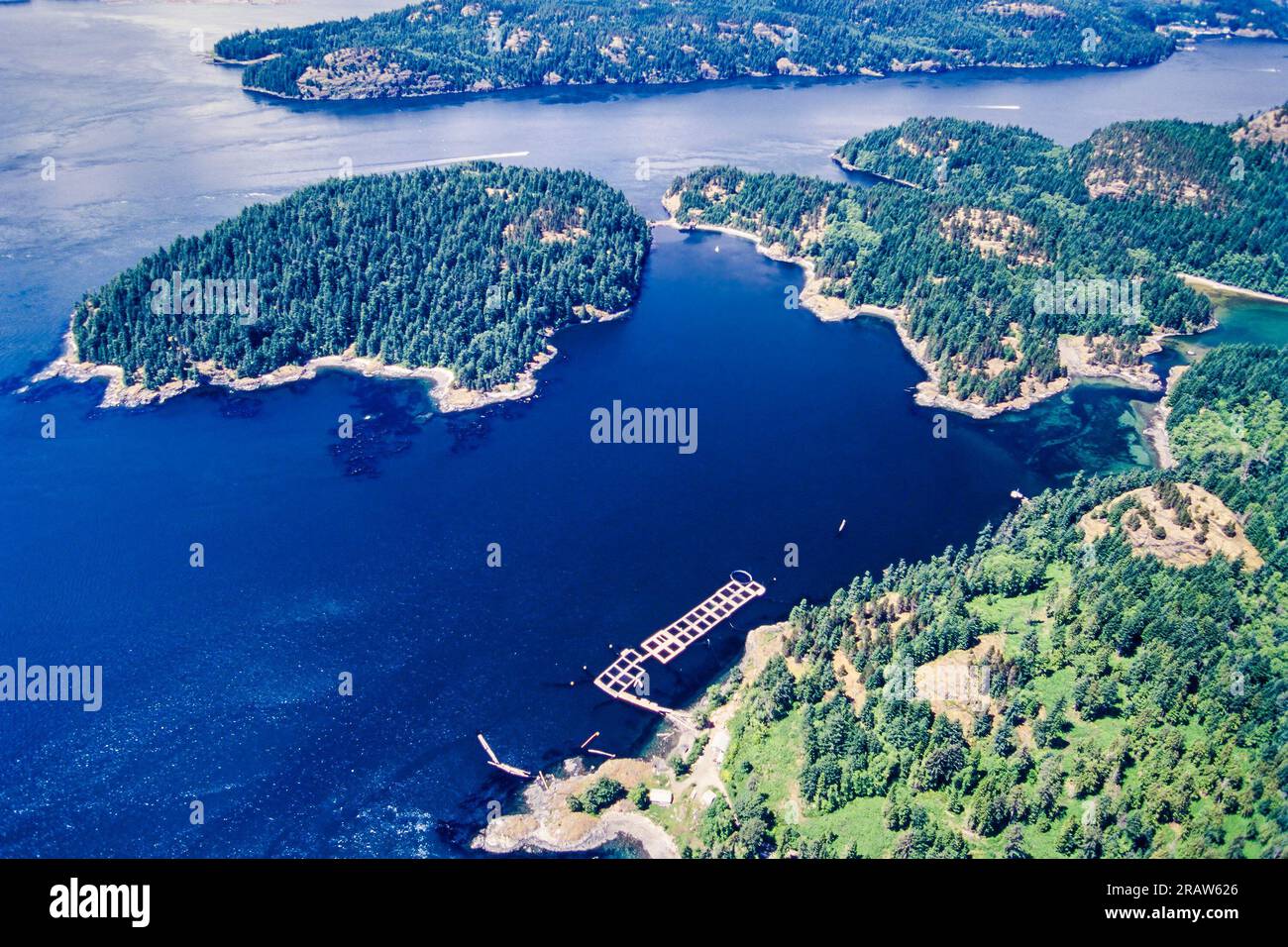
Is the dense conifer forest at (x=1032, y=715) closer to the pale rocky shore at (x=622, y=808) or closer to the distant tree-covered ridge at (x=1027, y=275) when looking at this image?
the pale rocky shore at (x=622, y=808)

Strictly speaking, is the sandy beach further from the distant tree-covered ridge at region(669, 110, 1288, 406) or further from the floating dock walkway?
the floating dock walkway

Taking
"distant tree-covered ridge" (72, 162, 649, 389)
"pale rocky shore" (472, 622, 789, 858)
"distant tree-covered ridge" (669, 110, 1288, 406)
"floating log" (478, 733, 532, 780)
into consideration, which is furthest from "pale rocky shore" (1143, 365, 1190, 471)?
"floating log" (478, 733, 532, 780)

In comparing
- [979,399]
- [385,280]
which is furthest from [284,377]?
[979,399]

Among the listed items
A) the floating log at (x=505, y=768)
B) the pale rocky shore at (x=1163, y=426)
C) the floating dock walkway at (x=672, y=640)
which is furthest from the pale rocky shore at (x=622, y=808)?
the pale rocky shore at (x=1163, y=426)

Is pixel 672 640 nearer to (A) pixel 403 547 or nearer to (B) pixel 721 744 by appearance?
(B) pixel 721 744

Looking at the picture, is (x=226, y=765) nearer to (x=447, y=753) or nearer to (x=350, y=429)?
(x=447, y=753)

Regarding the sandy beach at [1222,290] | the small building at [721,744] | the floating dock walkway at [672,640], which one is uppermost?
the sandy beach at [1222,290]
